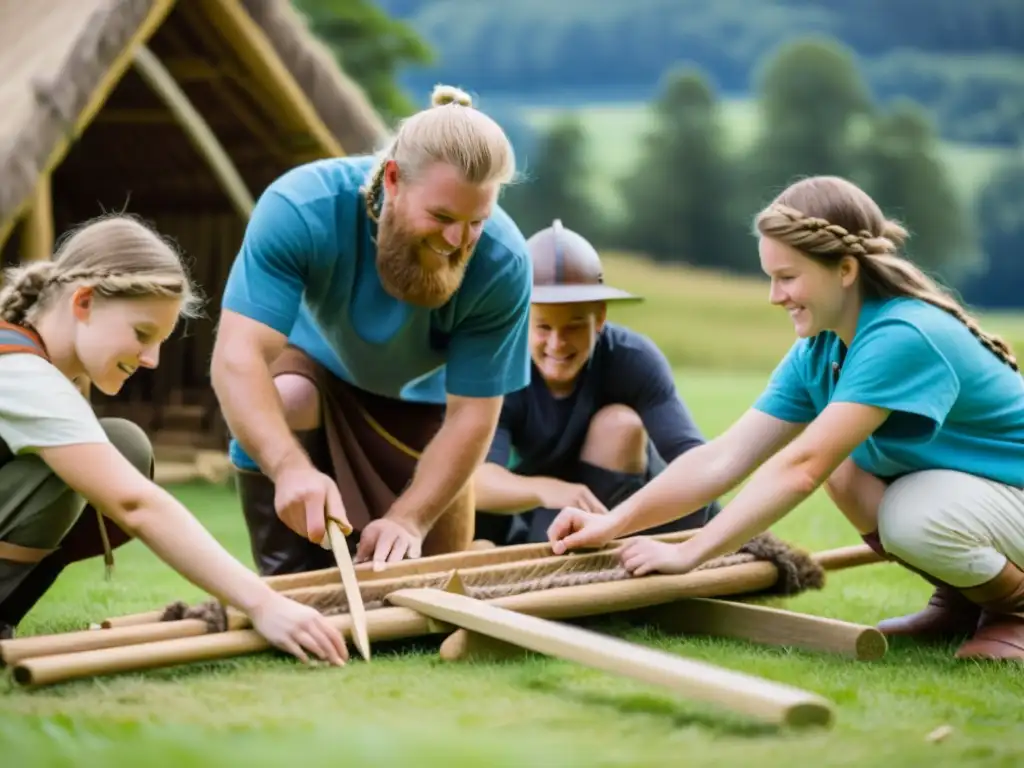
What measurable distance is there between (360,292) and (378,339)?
13 cm

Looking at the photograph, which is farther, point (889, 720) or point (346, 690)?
point (346, 690)

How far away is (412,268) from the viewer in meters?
3.08

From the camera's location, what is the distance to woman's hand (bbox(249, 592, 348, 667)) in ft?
7.98

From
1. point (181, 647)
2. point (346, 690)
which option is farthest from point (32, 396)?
point (346, 690)

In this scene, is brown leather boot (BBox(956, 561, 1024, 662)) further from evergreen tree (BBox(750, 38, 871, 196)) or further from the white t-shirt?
evergreen tree (BBox(750, 38, 871, 196))

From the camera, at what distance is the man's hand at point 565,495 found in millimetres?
3543

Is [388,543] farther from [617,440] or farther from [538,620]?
[617,440]

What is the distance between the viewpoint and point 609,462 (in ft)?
12.3

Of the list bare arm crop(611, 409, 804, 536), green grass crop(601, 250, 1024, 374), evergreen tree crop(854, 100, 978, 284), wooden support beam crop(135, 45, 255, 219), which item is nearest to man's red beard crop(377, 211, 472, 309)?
bare arm crop(611, 409, 804, 536)

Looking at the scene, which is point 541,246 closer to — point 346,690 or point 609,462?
point 609,462

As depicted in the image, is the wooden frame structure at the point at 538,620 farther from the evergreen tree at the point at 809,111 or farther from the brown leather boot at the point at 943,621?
the evergreen tree at the point at 809,111

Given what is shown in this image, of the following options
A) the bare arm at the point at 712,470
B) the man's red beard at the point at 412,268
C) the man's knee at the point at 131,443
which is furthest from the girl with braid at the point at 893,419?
the man's knee at the point at 131,443

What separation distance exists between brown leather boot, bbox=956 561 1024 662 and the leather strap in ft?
6.05

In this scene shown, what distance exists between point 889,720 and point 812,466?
2.12 ft
